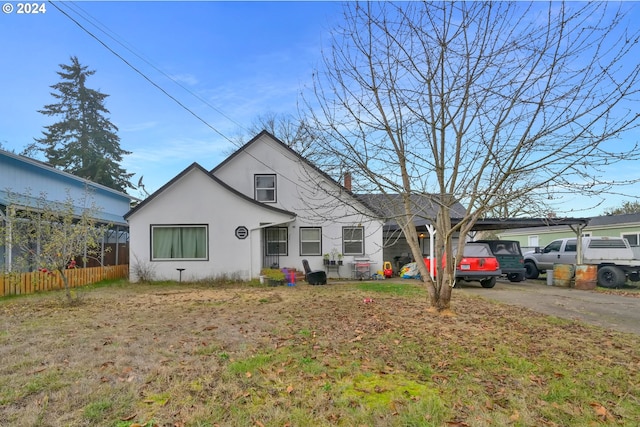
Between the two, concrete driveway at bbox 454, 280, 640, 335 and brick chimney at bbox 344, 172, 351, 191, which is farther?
brick chimney at bbox 344, 172, 351, 191

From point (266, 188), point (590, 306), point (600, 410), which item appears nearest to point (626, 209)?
point (590, 306)

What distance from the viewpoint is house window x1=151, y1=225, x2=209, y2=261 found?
14.5m

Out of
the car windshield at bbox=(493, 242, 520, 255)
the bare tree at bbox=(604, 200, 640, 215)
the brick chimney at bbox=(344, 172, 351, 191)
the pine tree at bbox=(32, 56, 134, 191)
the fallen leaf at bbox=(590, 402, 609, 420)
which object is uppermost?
the pine tree at bbox=(32, 56, 134, 191)

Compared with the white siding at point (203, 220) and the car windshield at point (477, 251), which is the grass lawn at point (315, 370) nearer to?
the car windshield at point (477, 251)

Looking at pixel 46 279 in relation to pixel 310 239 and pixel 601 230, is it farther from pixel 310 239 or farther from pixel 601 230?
pixel 601 230

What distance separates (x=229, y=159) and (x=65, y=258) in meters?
8.35

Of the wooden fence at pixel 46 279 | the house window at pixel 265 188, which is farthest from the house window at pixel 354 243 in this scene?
the wooden fence at pixel 46 279

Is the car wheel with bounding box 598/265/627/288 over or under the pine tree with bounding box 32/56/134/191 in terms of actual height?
under

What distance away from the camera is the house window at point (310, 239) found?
16.4 m

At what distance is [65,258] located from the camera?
9570 mm

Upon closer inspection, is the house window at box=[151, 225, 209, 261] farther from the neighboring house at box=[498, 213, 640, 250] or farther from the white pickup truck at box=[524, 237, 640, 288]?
the neighboring house at box=[498, 213, 640, 250]

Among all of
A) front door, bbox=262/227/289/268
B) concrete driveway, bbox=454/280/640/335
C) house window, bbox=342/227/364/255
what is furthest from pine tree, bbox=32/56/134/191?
concrete driveway, bbox=454/280/640/335

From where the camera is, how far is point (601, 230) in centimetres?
Answer: 2280

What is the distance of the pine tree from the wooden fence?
2618 cm
